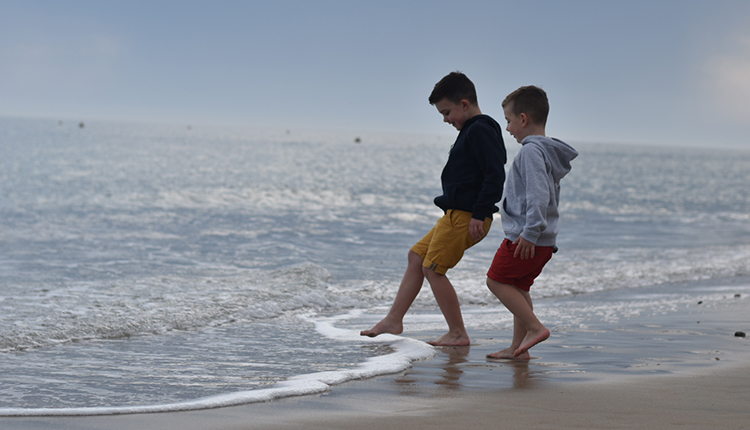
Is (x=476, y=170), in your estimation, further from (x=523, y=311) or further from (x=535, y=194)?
(x=523, y=311)

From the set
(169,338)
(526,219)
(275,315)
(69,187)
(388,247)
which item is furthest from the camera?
(69,187)

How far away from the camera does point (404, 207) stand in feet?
60.4

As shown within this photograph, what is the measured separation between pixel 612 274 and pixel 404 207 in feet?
34.0

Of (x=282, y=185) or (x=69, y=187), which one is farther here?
(x=282, y=185)

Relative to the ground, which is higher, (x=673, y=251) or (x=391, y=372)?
(x=673, y=251)

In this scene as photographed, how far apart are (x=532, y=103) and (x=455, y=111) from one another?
61cm

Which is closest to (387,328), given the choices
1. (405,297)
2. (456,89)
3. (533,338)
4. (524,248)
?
(405,297)

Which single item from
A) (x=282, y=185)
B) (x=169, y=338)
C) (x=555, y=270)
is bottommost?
(x=169, y=338)

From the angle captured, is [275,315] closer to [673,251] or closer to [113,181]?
[673,251]

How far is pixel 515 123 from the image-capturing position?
361 cm

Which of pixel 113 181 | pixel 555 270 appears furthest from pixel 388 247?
pixel 113 181

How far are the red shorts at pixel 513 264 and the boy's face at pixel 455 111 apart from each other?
2.91ft

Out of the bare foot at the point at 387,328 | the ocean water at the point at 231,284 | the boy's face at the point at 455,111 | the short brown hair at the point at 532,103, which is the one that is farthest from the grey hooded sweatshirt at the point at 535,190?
the bare foot at the point at 387,328

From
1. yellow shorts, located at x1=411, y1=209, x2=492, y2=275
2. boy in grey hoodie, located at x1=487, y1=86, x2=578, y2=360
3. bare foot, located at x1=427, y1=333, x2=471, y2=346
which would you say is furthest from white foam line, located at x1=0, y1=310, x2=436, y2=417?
boy in grey hoodie, located at x1=487, y1=86, x2=578, y2=360
